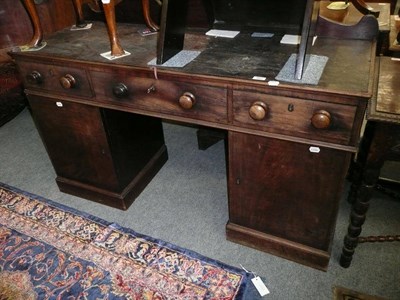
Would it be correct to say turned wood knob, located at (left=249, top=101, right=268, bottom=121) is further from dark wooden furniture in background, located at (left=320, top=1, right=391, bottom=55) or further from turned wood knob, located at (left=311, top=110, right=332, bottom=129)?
dark wooden furniture in background, located at (left=320, top=1, right=391, bottom=55)

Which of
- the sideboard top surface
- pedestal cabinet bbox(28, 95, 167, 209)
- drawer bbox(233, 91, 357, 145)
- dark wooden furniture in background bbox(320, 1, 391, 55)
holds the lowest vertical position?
pedestal cabinet bbox(28, 95, 167, 209)

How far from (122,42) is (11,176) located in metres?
1.41

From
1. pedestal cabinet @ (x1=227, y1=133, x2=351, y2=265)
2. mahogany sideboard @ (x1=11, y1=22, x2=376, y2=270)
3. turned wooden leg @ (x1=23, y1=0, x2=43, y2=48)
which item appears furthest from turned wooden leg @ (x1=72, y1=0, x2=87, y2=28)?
pedestal cabinet @ (x1=227, y1=133, x2=351, y2=265)

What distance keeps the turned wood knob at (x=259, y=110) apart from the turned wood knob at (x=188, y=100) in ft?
0.78

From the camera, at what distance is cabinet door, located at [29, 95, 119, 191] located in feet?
5.64

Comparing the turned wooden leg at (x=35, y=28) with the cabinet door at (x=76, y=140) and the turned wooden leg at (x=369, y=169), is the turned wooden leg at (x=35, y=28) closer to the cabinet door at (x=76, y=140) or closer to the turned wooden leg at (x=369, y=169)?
the cabinet door at (x=76, y=140)

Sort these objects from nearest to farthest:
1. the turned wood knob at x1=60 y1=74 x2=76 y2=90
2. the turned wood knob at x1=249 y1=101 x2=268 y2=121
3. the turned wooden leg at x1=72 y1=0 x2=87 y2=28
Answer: the turned wood knob at x1=249 y1=101 x2=268 y2=121 → the turned wood knob at x1=60 y1=74 x2=76 y2=90 → the turned wooden leg at x1=72 y1=0 x2=87 y2=28

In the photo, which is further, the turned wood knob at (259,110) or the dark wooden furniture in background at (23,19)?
the dark wooden furniture in background at (23,19)

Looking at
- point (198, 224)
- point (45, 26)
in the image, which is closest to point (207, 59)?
point (198, 224)

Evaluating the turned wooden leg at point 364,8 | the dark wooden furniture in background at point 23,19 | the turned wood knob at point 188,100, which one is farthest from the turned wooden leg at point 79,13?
the turned wooden leg at point 364,8

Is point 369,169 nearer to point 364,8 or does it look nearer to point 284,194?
point 284,194

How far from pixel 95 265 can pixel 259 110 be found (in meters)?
1.14

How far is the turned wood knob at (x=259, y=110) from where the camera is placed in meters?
1.19

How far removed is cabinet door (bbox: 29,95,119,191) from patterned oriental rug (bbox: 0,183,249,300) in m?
0.26
